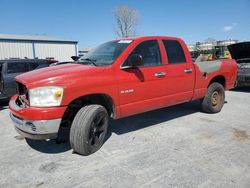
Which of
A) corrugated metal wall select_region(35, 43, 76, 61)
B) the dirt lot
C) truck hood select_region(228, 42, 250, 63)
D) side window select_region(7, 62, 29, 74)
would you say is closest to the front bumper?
the dirt lot

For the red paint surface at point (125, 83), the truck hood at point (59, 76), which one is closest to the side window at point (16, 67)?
the red paint surface at point (125, 83)

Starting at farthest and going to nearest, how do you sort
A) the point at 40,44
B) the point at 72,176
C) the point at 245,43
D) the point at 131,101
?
the point at 40,44 < the point at 245,43 < the point at 131,101 < the point at 72,176

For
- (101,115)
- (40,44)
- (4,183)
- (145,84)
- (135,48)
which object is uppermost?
(40,44)

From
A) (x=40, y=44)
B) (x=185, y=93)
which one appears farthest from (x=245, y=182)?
(x=40, y=44)

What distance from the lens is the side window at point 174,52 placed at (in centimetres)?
486

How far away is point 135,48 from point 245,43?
629 cm

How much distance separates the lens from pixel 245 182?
9.30 ft

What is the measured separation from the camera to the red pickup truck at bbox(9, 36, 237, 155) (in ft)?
10.7

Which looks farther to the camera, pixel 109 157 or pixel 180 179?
pixel 109 157

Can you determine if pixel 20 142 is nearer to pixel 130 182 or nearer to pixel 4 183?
pixel 4 183

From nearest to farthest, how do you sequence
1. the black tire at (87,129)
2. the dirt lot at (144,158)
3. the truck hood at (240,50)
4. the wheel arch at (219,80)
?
the dirt lot at (144,158), the black tire at (87,129), the wheel arch at (219,80), the truck hood at (240,50)

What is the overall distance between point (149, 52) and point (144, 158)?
2062 millimetres

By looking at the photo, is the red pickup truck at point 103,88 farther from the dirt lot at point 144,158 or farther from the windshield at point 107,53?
the dirt lot at point 144,158

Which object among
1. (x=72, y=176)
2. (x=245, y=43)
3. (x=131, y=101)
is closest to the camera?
(x=72, y=176)
